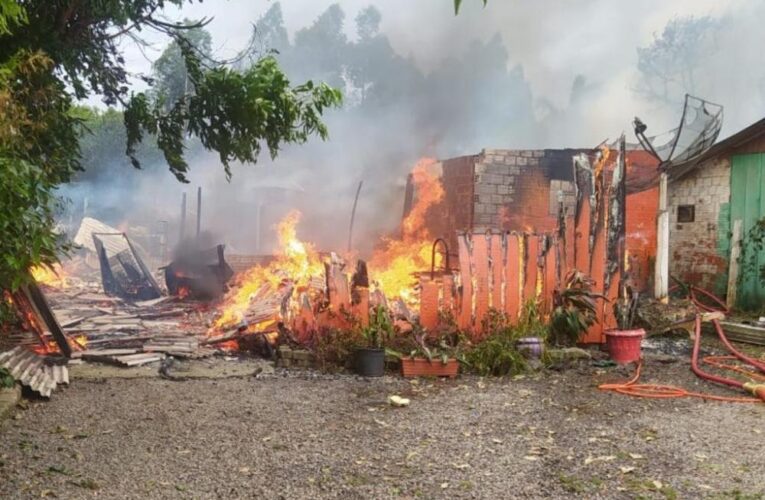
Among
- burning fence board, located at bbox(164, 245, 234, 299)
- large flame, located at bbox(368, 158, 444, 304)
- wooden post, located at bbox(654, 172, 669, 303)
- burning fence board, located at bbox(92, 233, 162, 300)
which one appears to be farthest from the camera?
burning fence board, located at bbox(92, 233, 162, 300)

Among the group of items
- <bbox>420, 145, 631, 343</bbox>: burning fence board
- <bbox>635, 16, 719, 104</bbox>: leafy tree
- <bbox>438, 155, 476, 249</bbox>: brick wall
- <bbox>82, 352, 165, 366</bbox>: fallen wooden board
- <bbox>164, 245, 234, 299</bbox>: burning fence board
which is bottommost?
<bbox>82, 352, 165, 366</bbox>: fallen wooden board

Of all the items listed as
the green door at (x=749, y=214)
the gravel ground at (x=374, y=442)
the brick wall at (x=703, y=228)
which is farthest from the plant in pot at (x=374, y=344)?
the brick wall at (x=703, y=228)

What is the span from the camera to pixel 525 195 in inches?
524

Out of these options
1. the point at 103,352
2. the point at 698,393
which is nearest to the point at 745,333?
the point at 698,393

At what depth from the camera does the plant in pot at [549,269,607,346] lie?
844cm

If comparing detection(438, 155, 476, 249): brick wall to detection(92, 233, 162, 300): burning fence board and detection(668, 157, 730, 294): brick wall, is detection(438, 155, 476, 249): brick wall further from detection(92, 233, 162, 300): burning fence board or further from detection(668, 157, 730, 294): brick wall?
detection(92, 233, 162, 300): burning fence board

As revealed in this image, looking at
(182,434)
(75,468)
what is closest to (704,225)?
(182,434)

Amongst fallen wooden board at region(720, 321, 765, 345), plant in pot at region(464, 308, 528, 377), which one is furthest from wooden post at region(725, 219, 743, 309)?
plant in pot at region(464, 308, 528, 377)

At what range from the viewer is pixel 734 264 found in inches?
501

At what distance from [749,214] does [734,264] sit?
1114 mm

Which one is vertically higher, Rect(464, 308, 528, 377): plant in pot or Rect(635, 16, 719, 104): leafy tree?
Rect(635, 16, 719, 104): leafy tree

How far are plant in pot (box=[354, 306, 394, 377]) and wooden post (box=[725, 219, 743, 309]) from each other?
8.52 m

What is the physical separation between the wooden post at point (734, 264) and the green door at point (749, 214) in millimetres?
90

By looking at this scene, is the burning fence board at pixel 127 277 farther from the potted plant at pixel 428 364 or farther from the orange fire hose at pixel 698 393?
the orange fire hose at pixel 698 393
